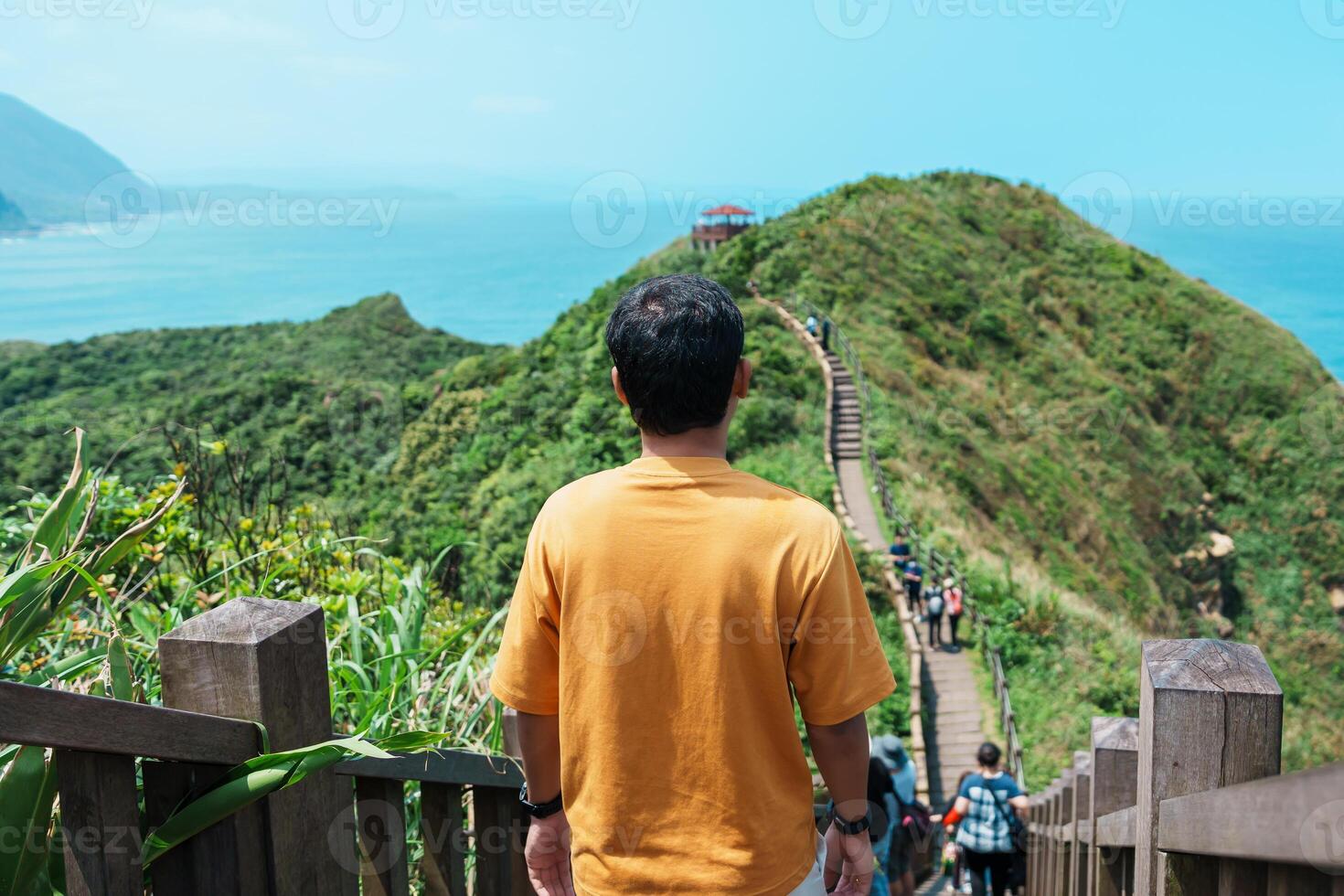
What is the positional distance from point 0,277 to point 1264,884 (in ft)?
426

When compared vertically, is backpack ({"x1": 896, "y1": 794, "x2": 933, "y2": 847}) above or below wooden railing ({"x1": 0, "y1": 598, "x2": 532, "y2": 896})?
below

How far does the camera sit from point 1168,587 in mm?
29672

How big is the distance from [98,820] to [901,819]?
4250 mm

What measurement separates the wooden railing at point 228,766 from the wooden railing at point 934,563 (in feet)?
37.4

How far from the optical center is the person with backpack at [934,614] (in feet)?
48.7

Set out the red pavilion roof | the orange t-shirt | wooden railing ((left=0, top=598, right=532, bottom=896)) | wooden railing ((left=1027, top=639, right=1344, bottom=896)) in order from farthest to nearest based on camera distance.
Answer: the red pavilion roof → the orange t-shirt → wooden railing ((left=0, top=598, right=532, bottom=896)) → wooden railing ((left=1027, top=639, right=1344, bottom=896))

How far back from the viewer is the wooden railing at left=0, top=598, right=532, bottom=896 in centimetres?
161

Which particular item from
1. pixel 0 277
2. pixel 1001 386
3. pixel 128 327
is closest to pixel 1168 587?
pixel 1001 386

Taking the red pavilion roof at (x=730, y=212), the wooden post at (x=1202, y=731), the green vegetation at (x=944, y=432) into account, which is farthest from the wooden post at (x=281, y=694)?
the red pavilion roof at (x=730, y=212)

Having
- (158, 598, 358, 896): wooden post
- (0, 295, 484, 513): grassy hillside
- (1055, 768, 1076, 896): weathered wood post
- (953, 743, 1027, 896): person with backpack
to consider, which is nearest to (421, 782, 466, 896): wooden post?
(158, 598, 358, 896): wooden post

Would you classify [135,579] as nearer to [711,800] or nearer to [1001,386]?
[711,800]

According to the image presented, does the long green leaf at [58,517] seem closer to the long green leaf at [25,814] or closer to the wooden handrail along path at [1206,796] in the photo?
the long green leaf at [25,814]

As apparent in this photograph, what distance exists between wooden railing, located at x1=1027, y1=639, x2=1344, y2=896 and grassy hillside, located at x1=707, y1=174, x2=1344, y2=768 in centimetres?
1447

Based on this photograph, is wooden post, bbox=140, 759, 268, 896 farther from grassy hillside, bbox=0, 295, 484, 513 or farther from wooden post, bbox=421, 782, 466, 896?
grassy hillside, bbox=0, 295, 484, 513
